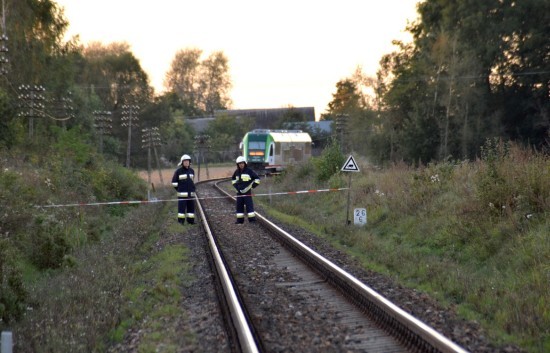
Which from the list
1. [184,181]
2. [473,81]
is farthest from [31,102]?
[473,81]

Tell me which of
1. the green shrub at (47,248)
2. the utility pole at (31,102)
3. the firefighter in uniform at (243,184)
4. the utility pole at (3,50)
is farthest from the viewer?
the utility pole at (31,102)

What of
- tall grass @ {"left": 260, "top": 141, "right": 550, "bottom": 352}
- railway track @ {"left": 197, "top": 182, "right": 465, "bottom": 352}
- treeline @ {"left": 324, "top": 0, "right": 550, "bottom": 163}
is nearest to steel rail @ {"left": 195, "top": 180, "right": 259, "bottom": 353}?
railway track @ {"left": 197, "top": 182, "right": 465, "bottom": 352}

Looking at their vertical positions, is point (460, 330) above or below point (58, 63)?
below

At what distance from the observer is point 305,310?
8.54m

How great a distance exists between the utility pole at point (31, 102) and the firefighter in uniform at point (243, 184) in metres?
19.1

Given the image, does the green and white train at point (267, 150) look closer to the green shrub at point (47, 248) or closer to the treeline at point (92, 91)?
the treeline at point (92, 91)

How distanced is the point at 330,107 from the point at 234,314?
107m

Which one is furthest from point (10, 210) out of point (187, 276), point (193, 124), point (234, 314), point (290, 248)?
point (193, 124)

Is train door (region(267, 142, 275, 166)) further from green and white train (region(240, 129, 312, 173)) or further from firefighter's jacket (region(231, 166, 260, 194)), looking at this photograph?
firefighter's jacket (region(231, 166, 260, 194))

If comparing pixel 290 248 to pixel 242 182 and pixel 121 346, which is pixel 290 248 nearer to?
pixel 242 182

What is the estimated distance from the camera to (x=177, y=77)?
112 meters

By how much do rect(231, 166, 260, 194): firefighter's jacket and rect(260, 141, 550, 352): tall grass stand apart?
2177mm

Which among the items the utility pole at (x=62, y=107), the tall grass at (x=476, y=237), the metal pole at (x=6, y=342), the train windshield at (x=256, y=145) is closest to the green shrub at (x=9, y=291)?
the metal pole at (x=6, y=342)

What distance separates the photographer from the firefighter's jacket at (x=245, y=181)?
1695 cm
